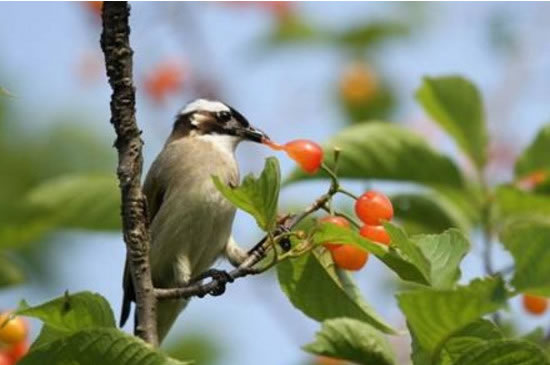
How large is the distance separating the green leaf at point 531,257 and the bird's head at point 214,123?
2898 millimetres

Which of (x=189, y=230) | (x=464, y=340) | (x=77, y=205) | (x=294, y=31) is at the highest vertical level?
(x=294, y=31)

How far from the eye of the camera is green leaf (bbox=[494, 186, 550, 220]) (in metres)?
4.94

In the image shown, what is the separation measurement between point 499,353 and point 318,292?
2.53 ft

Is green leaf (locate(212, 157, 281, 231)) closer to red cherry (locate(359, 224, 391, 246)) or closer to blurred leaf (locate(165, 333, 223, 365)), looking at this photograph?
red cherry (locate(359, 224, 391, 246))

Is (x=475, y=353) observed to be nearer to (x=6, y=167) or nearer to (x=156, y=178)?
(x=156, y=178)

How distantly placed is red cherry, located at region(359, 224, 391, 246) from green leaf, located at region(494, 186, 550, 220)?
1.83m

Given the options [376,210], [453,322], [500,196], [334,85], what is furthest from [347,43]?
[453,322]

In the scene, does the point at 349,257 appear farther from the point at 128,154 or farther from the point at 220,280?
the point at 128,154

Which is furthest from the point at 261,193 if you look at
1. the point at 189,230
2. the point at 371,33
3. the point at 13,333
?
the point at 371,33

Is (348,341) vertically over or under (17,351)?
under

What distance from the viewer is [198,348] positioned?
7379 mm

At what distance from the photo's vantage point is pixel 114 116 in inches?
125

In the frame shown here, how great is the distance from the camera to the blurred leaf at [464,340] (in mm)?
2891

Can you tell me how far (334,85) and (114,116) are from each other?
6.94 metres
